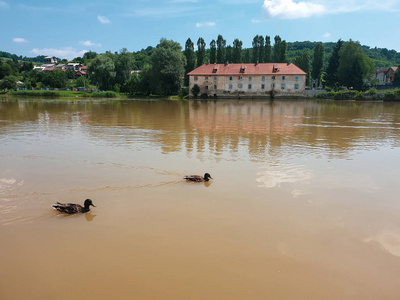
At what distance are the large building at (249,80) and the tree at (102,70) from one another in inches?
820

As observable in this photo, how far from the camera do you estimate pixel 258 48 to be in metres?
94.5

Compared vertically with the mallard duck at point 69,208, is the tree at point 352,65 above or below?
above

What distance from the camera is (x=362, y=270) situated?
5.61 m

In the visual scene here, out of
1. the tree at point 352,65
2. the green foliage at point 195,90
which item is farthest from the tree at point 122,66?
the tree at point 352,65

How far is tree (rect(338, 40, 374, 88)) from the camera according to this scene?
7356 centimetres

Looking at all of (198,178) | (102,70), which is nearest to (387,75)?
(102,70)

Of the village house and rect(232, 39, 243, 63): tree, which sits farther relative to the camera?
the village house

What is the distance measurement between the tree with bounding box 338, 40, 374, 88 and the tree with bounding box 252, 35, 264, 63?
73.7 feet

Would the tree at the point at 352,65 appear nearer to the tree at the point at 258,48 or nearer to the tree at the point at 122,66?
the tree at the point at 258,48

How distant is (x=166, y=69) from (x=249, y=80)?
73.0 ft

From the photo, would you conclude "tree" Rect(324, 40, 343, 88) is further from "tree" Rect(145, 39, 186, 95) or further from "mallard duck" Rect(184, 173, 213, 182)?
"mallard duck" Rect(184, 173, 213, 182)

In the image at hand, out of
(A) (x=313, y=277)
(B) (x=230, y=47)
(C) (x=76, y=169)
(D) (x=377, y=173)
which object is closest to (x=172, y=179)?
(C) (x=76, y=169)

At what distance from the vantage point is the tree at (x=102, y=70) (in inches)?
3211

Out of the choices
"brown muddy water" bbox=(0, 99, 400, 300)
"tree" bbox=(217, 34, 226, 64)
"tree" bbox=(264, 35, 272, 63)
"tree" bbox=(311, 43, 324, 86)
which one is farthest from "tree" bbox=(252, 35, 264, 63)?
"brown muddy water" bbox=(0, 99, 400, 300)
